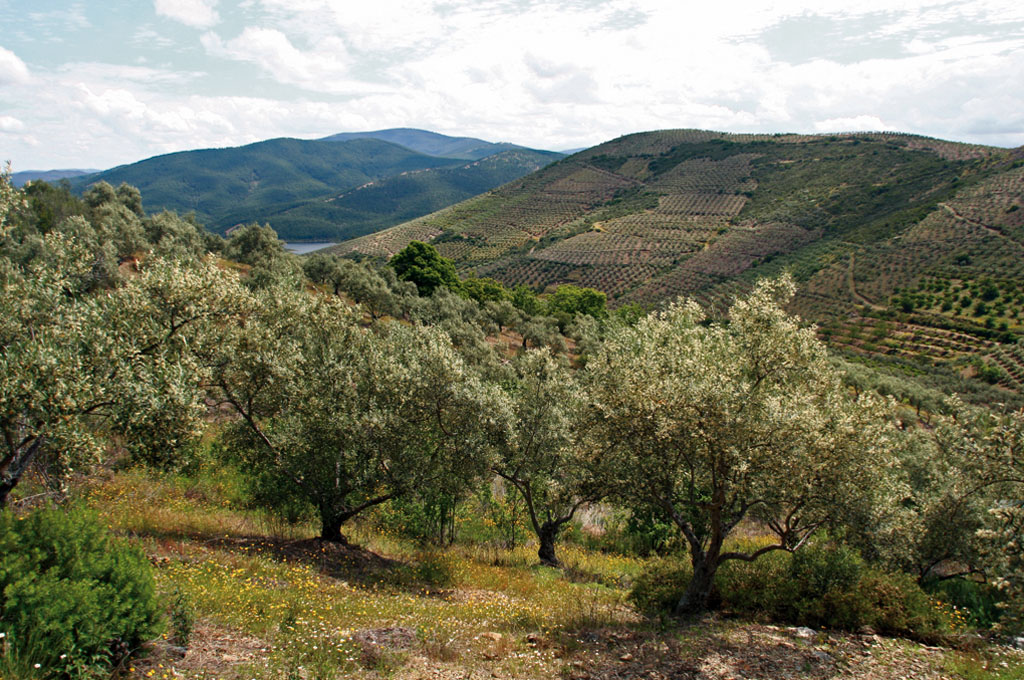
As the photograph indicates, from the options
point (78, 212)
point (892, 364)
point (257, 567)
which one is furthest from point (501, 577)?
point (892, 364)

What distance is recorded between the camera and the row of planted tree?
10.6m

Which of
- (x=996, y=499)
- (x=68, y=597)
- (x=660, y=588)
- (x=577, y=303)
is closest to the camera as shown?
(x=68, y=597)

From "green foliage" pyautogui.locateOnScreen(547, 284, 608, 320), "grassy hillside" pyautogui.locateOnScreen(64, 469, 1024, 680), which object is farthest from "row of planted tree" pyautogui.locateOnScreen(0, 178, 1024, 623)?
"green foliage" pyautogui.locateOnScreen(547, 284, 608, 320)

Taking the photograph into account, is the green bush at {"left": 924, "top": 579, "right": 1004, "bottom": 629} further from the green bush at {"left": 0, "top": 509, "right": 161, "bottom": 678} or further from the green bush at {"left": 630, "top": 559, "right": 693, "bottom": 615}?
the green bush at {"left": 0, "top": 509, "right": 161, "bottom": 678}

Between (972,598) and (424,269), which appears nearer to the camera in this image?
(972,598)

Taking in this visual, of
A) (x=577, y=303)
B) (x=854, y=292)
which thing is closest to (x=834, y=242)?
(x=854, y=292)

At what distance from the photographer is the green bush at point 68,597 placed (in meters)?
7.14

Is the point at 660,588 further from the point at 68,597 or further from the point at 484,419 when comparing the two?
the point at 68,597

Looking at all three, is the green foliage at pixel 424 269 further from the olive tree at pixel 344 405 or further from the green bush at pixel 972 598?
the green bush at pixel 972 598

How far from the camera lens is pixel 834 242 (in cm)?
12000

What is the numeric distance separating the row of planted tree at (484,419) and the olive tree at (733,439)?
6cm

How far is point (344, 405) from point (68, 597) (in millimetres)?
7703

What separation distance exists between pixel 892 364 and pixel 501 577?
3367 inches

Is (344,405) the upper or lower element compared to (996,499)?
upper
